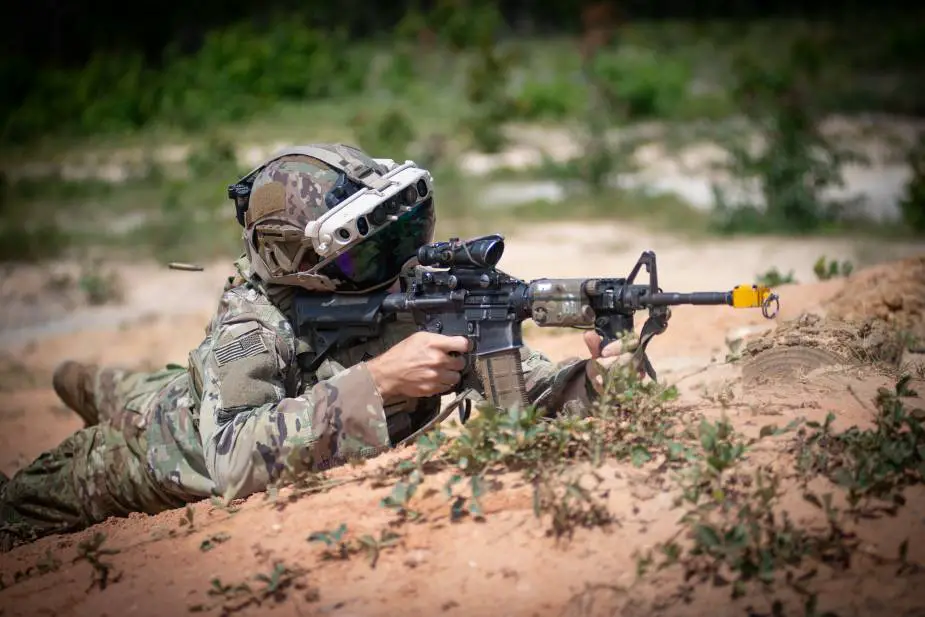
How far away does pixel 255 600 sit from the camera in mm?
3326

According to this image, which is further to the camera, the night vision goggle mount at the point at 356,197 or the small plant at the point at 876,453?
the night vision goggle mount at the point at 356,197

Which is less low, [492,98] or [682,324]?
[492,98]

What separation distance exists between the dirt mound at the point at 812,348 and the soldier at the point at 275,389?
30.6 inches

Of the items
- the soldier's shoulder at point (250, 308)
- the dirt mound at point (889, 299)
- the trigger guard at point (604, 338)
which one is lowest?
the dirt mound at point (889, 299)

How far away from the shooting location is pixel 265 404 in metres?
4.04

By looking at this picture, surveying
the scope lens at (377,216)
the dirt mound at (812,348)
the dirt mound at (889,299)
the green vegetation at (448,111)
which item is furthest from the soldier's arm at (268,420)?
the green vegetation at (448,111)

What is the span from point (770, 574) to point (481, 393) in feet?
4.52

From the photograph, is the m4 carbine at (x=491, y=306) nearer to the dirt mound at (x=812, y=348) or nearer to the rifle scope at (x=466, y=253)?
the rifle scope at (x=466, y=253)

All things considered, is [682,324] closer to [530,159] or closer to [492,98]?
[530,159]

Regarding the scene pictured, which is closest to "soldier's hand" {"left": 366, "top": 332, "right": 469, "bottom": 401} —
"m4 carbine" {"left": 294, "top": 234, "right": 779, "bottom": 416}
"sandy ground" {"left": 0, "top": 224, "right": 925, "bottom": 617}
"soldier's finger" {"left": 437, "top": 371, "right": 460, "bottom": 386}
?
"soldier's finger" {"left": 437, "top": 371, "right": 460, "bottom": 386}

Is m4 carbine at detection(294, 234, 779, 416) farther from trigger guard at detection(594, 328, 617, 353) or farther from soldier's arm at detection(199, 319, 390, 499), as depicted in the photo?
soldier's arm at detection(199, 319, 390, 499)

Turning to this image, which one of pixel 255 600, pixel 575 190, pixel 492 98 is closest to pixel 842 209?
pixel 575 190

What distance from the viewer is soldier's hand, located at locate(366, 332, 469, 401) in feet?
12.9

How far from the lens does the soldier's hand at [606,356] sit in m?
3.73
